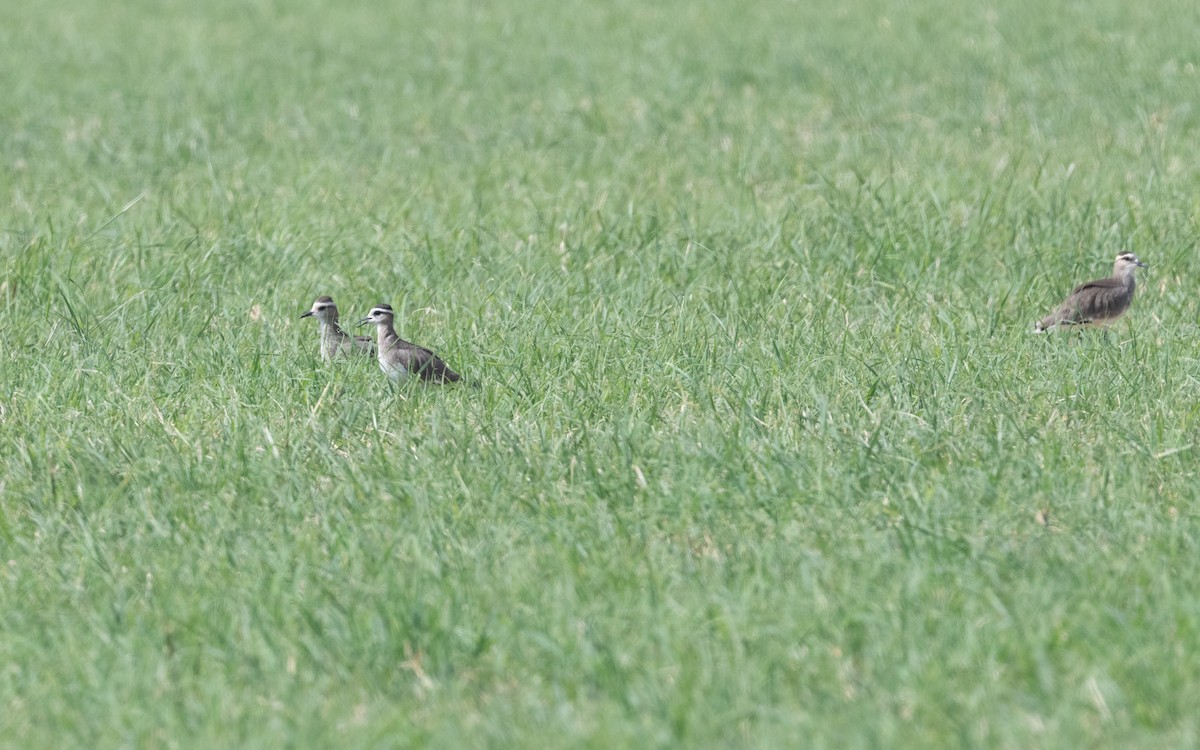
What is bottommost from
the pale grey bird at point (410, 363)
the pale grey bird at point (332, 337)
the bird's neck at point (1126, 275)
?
the bird's neck at point (1126, 275)

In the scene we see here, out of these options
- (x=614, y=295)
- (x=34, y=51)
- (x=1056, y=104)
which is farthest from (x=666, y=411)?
(x=34, y=51)

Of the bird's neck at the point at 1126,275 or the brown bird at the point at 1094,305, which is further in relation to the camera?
the bird's neck at the point at 1126,275

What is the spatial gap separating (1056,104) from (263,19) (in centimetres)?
989

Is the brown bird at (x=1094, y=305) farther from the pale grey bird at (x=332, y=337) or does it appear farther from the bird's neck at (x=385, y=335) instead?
the pale grey bird at (x=332, y=337)

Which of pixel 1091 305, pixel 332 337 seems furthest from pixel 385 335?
pixel 1091 305

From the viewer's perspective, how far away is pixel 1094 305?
7566 millimetres

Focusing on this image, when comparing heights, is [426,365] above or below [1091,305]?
above

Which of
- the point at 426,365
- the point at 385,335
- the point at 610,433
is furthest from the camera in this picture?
the point at 385,335

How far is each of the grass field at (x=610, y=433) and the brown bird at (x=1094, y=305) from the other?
15 cm

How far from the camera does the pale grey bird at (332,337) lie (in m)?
7.38

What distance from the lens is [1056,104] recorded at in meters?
13.0

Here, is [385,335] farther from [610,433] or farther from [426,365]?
[610,433]

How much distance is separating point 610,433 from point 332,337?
1.92 m

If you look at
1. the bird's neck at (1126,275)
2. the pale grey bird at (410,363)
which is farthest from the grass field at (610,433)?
the bird's neck at (1126,275)
